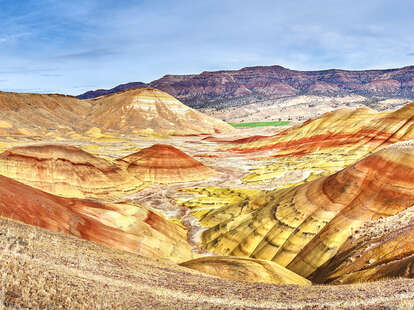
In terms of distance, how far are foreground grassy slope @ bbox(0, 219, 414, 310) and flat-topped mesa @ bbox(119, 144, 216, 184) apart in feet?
192

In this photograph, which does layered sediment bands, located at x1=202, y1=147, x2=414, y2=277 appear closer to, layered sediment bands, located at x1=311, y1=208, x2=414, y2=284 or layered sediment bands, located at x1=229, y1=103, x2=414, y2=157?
layered sediment bands, located at x1=311, y1=208, x2=414, y2=284

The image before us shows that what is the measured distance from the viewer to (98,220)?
2739 centimetres

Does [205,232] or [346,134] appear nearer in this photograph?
[205,232]

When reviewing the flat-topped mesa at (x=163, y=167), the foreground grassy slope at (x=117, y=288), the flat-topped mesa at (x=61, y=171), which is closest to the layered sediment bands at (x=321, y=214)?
the foreground grassy slope at (x=117, y=288)

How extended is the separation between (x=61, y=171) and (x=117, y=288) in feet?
166

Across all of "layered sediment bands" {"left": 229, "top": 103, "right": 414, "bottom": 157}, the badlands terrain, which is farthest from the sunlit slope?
the badlands terrain

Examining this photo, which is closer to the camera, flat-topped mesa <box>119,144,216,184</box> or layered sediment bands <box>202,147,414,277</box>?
layered sediment bands <box>202,147,414,277</box>

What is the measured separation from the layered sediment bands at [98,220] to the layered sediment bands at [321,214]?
5.61 metres

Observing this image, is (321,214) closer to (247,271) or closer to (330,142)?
(247,271)

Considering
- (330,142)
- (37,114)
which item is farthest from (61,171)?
(37,114)

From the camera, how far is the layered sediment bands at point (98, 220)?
64.0 feet

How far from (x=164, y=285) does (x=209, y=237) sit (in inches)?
990

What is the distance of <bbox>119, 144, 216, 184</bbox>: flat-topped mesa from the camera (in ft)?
238

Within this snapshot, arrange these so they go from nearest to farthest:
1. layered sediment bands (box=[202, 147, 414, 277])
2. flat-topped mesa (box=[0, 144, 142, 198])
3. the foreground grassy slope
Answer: the foreground grassy slope < layered sediment bands (box=[202, 147, 414, 277]) < flat-topped mesa (box=[0, 144, 142, 198])
